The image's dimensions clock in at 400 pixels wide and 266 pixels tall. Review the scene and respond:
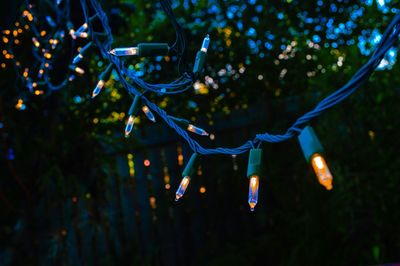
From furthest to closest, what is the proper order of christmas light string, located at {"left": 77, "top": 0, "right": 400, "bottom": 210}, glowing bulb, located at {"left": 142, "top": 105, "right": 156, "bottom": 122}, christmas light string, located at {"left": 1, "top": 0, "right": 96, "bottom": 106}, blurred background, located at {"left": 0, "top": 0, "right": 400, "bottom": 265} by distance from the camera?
blurred background, located at {"left": 0, "top": 0, "right": 400, "bottom": 265} → christmas light string, located at {"left": 1, "top": 0, "right": 96, "bottom": 106} → glowing bulb, located at {"left": 142, "top": 105, "right": 156, "bottom": 122} → christmas light string, located at {"left": 77, "top": 0, "right": 400, "bottom": 210}

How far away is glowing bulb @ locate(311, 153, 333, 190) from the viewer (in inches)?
30.5

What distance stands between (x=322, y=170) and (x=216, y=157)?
8.68 ft

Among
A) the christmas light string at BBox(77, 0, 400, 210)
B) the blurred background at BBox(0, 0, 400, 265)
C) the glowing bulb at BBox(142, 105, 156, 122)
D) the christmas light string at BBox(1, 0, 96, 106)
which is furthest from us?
the blurred background at BBox(0, 0, 400, 265)

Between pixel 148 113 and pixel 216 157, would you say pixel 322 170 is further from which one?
pixel 216 157

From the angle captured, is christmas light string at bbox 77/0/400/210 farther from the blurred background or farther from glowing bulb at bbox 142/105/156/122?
the blurred background

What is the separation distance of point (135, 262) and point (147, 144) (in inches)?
36.4

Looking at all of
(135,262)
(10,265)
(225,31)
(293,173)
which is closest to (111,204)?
(135,262)

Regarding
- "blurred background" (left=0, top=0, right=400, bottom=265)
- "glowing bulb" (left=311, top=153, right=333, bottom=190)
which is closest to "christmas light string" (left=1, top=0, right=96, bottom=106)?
"blurred background" (left=0, top=0, right=400, bottom=265)

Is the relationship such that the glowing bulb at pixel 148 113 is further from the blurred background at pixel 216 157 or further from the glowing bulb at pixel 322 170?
the blurred background at pixel 216 157

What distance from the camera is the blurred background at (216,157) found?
2904mm

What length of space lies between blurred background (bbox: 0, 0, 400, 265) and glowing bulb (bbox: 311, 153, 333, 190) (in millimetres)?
2087

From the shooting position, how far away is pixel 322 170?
78 centimetres

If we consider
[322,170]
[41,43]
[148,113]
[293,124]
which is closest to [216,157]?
[41,43]

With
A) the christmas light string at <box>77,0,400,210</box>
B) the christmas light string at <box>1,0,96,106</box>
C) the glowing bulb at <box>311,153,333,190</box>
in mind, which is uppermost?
the christmas light string at <box>1,0,96,106</box>
